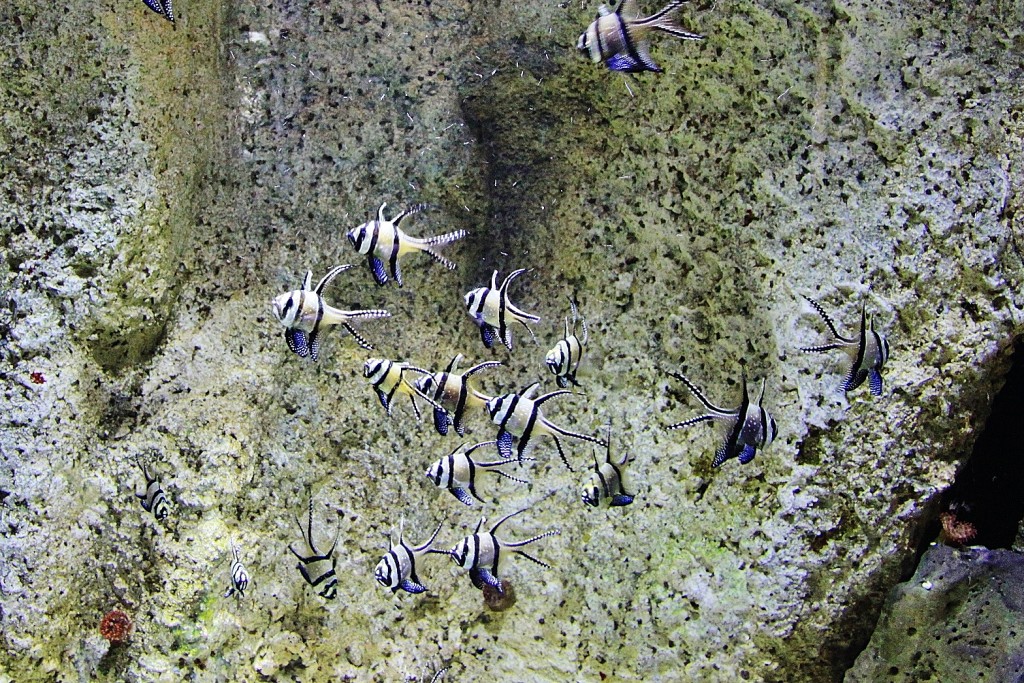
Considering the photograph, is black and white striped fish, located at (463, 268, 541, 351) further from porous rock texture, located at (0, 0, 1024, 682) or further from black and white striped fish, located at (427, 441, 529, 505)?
porous rock texture, located at (0, 0, 1024, 682)

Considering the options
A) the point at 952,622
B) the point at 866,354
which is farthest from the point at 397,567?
the point at 952,622

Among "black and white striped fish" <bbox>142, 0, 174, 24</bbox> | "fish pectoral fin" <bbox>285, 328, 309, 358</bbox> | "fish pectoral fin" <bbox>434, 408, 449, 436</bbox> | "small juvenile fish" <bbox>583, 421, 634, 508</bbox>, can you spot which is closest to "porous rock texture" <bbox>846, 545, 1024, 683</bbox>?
"small juvenile fish" <bbox>583, 421, 634, 508</bbox>

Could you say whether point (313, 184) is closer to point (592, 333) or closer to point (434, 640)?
point (592, 333)

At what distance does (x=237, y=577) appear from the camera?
348cm

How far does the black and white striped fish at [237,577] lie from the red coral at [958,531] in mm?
3284

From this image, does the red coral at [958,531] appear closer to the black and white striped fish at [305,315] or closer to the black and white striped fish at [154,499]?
the black and white striped fish at [305,315]

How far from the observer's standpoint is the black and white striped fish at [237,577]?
3477 mm

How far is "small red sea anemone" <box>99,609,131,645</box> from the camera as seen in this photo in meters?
3.86

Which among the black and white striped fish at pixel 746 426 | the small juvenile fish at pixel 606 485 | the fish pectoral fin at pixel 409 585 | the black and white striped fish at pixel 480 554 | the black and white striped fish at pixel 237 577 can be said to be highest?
the black and white striped fish at pixel 746 426

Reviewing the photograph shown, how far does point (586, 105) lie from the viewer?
12.5 feet

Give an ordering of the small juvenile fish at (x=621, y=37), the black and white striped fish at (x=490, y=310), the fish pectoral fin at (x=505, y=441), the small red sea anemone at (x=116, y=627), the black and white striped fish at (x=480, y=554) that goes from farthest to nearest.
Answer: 1. the small red sea anemone at (x=116, y=627)
2. the black and white striped fish at (x=480, y=554)
3. the fish pectoral fin at (x=505, y=441)
4. the black and white striped fish at (x=490, y=310)
5. the small juvenile fish at (x=621, y=37)

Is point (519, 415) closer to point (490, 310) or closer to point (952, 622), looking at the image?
point (490, 310)

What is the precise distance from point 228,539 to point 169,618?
47cm

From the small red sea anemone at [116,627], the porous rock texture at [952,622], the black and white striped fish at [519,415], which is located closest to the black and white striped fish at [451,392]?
the black and white striped fish at [519,415]
